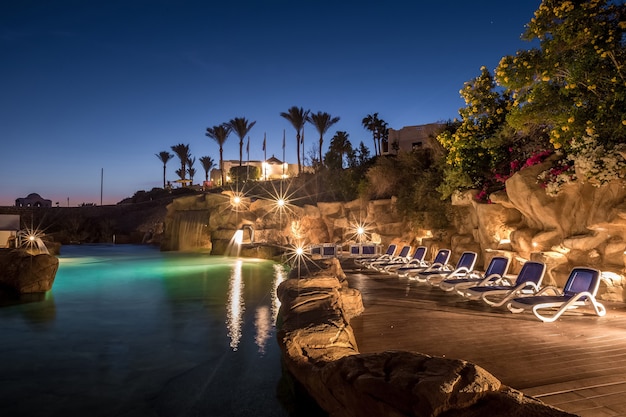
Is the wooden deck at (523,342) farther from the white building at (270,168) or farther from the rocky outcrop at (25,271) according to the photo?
the white building at (270,168)

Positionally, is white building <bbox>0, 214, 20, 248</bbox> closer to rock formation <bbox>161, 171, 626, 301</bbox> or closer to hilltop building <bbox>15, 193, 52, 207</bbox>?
rock formation <bbox>161, 171, 626, 301</bbox>

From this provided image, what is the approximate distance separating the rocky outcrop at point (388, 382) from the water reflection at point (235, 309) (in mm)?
3221

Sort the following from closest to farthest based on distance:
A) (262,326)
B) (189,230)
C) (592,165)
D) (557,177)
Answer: (592,165) → (262,326) → (557,177) → (189,230)

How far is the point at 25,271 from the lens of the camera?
12.7m

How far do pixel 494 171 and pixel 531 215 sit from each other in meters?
2.42

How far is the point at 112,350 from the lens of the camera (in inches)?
313

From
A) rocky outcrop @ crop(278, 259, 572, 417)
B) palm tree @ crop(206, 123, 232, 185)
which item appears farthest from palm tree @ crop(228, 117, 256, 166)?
rocky outcrop @ crop(278, 259, 572, 417)

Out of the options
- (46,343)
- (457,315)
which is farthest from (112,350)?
(457,315)

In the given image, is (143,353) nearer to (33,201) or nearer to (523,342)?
(523,342)

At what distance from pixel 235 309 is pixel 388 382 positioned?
8.05 meters

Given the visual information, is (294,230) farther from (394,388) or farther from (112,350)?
(394,388)

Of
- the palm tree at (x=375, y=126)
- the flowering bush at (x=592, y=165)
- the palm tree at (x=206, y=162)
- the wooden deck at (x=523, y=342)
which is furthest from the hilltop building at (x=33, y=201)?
the flowering bush at (x=592, y=165)

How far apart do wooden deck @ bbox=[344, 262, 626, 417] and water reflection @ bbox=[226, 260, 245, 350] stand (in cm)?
262

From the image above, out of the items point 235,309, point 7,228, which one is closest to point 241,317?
point 235,309
